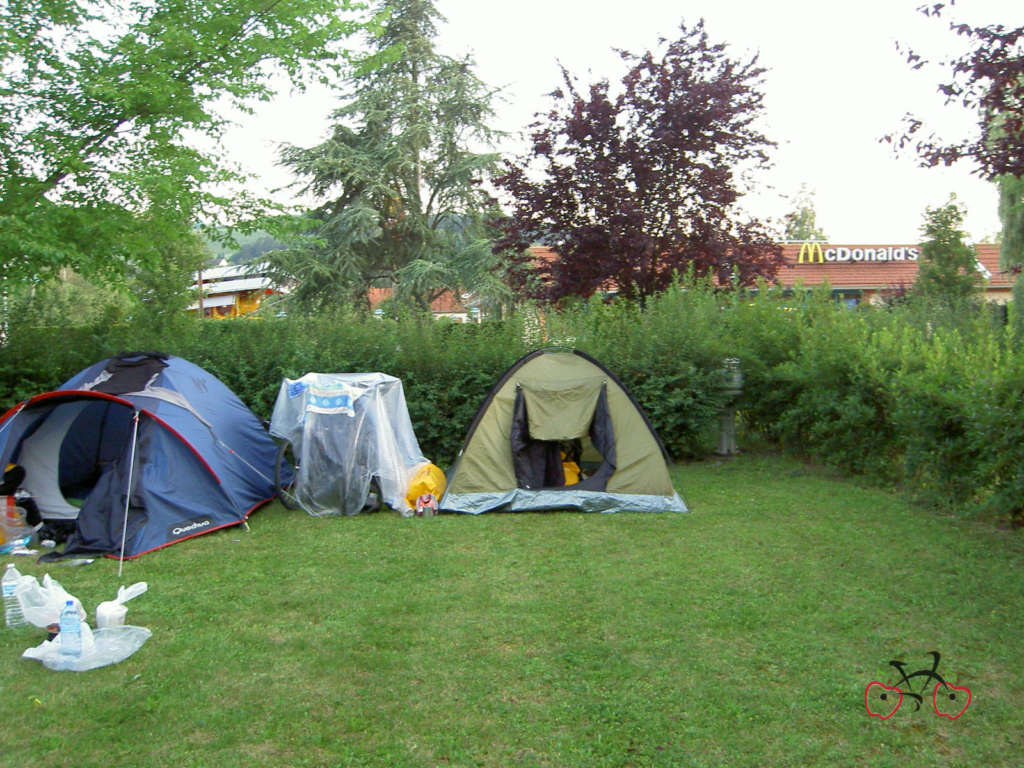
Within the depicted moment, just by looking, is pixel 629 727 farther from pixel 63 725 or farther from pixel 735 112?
pixel 735 112

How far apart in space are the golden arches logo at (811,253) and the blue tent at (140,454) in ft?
82.7

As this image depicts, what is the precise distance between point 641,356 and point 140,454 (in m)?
5.18

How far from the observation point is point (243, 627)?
451 centimetres

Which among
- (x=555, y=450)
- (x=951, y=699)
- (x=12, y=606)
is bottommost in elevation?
(x=951, y=699)

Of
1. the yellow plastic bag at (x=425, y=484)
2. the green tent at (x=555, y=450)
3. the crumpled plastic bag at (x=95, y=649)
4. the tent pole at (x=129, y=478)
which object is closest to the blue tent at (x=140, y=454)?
the tent pole at (x=129, y=478)

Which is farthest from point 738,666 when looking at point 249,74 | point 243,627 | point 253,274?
point 253,274

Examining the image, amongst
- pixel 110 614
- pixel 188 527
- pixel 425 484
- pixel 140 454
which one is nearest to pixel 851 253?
pixel 425 484

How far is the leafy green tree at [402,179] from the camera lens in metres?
22.6

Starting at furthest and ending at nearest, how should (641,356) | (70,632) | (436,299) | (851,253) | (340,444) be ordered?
(851,253)
(436,299)
(641,356)
(340,444)
(70,632)

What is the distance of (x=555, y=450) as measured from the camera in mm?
7500

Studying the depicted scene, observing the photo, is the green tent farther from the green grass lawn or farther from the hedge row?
the hedge row

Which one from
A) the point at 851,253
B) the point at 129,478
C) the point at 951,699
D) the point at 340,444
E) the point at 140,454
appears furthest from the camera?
the point at 851,253

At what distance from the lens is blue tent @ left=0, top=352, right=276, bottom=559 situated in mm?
5977

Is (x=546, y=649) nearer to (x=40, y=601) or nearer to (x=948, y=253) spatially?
(x=40, y=601)
